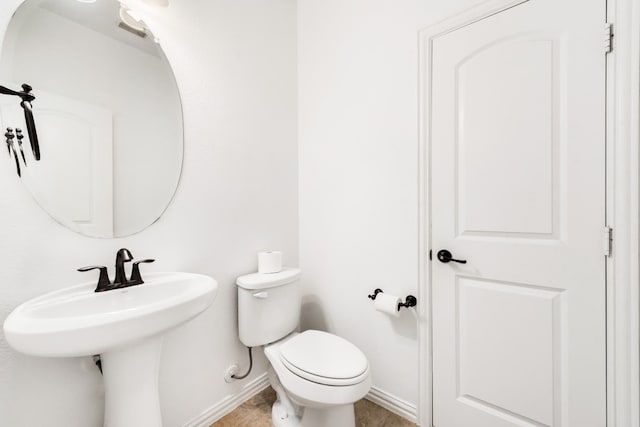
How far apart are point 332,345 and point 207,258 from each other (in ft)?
2.52

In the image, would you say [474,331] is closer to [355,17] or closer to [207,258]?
[207,258]

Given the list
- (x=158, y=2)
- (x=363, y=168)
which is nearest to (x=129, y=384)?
(x=363, y=168)

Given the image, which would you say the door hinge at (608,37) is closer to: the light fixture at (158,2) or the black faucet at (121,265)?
the light fixture at (158,2)

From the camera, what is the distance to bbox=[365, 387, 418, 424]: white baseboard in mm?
1380

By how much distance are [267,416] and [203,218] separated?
1.10m

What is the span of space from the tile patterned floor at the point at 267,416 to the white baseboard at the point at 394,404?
0.02 meters

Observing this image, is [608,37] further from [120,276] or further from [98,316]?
[120,276]

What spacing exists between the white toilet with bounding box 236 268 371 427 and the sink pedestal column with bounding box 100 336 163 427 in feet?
1.62

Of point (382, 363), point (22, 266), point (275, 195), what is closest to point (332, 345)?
point (382, 363)

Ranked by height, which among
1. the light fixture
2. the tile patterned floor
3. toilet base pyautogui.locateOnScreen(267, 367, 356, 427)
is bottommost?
the tile patterned floor

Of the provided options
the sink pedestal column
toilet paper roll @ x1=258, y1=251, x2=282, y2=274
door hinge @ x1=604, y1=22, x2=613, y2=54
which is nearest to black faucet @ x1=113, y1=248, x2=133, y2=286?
the sink pedestal column

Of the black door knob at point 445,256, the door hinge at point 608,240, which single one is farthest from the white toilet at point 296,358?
the door hinge at point 608,240

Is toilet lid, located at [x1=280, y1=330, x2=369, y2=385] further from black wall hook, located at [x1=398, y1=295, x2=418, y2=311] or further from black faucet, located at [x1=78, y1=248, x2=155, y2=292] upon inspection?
black faucet, located at [x1=78, y1=248, x2=155, y2=292]

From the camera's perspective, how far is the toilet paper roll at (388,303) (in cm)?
134
